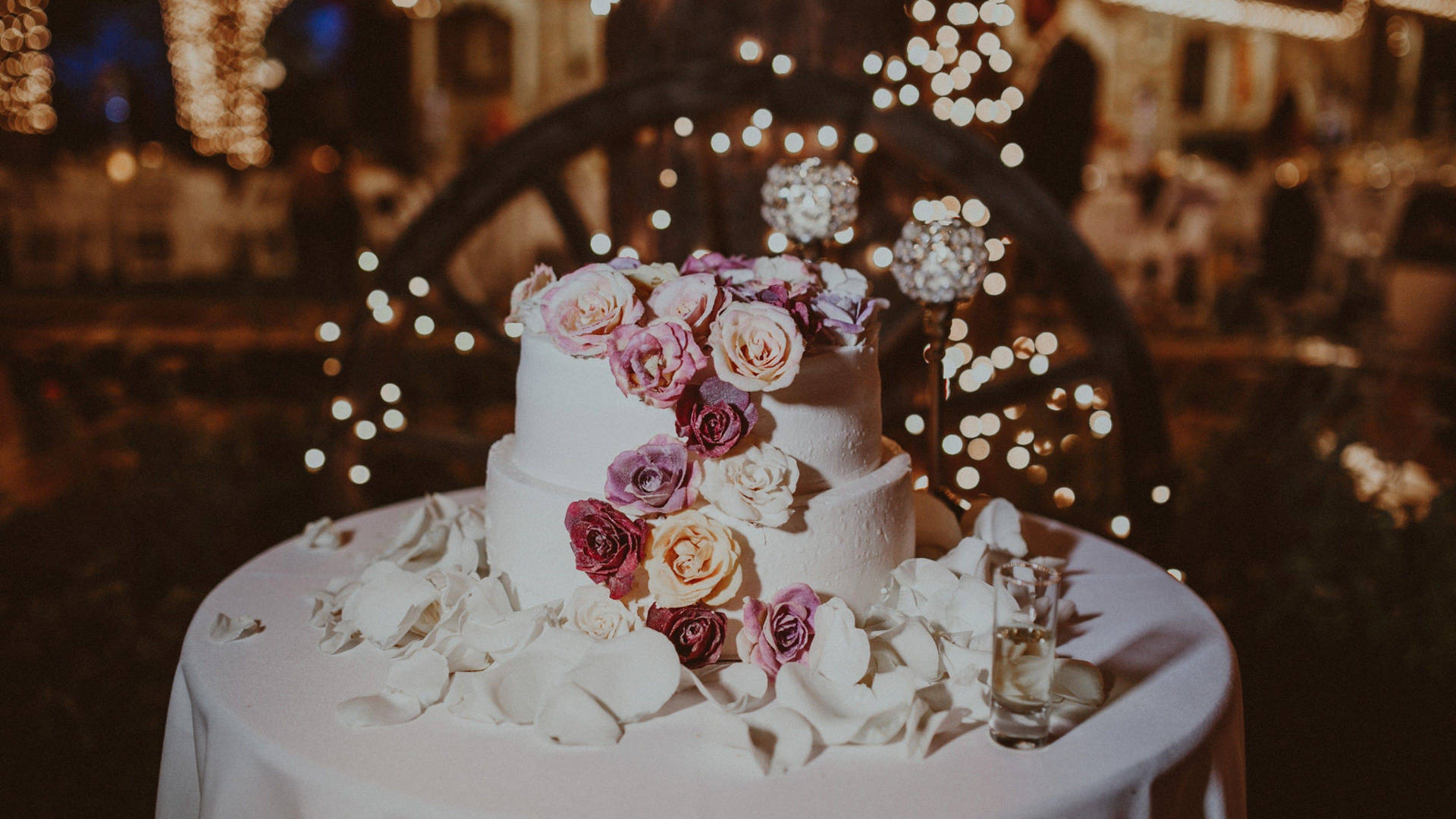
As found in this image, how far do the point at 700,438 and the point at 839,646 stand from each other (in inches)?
11.2

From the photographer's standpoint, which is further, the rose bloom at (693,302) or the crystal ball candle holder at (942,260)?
the crystal ball candle holder at (942,260)

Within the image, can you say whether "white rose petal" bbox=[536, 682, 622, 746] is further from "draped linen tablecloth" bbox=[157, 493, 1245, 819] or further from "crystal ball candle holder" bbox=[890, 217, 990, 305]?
"crystal ball candle holder" bbox=[890, 217, 990, 305]

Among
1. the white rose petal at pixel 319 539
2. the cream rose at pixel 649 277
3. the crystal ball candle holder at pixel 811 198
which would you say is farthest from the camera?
the crystal ball candle holder at pixel 811 198

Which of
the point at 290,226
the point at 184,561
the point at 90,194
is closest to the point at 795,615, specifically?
the point at 184,561

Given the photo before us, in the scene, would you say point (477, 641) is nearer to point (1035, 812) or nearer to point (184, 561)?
point (1035, 812)

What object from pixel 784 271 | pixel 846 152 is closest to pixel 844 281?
pixel 784 271

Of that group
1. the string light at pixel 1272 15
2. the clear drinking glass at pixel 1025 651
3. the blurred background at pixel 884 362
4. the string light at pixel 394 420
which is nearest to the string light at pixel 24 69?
the blurred background at pixel 884 362

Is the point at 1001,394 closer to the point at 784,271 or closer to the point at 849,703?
the point at 784,271

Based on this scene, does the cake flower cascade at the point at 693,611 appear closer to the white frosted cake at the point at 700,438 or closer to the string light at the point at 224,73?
the white frosted cake at the point at 700,438

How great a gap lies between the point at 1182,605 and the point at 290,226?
7260 mm

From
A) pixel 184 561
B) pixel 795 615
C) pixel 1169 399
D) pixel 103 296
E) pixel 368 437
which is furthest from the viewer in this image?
pixel 103 296

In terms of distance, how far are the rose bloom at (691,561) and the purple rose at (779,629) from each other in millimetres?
52

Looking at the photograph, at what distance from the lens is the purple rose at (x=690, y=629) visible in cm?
122

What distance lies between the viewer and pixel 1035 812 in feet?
3.31
